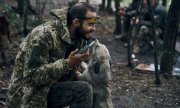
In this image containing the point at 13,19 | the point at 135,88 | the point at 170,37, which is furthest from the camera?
the point at 13,19

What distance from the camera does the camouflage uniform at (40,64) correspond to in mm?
3912

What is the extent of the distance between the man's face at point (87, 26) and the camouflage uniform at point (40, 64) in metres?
0.16

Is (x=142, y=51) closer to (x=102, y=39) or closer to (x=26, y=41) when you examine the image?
(x=102, y=39)

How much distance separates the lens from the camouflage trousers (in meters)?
4.26

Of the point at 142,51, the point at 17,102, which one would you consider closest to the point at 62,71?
the point at 17,102

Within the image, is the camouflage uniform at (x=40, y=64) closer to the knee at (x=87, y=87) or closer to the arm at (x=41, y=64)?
the arm at (x=41, y=64)

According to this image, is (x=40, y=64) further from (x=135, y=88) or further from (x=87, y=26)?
(x=135, y=88)

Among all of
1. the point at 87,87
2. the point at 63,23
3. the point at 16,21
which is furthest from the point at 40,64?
A: the point at 16,21

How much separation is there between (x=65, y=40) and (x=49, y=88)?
1.69 ft

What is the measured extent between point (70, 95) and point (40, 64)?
0.57m

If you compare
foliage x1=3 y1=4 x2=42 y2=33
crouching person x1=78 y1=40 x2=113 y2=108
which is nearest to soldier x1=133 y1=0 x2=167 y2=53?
foliage x1=3 y1=4 x2=42 y2=33

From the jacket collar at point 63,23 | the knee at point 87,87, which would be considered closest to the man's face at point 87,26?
the jacket collar at point 63,23

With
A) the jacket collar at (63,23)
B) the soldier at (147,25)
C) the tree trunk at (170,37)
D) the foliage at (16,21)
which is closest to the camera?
the jacket collar at (63,23)

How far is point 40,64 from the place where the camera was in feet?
12.9
